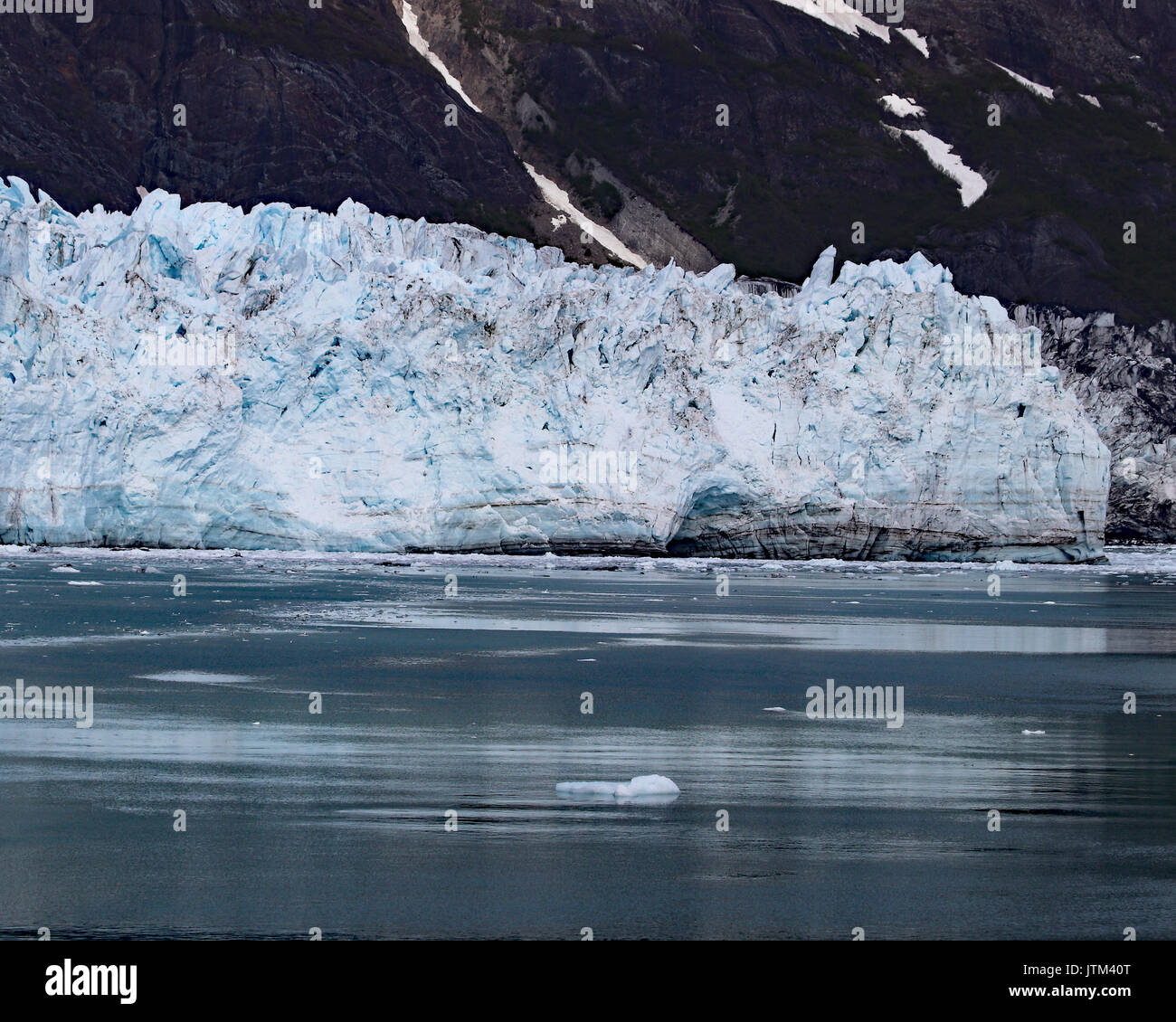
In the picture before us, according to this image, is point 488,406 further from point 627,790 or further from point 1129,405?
point 1129,405

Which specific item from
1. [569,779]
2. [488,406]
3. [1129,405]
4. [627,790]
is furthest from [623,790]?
[1129,405]

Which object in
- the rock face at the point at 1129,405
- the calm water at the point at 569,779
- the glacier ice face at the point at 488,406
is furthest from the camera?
the rock face at the point at 1129,405

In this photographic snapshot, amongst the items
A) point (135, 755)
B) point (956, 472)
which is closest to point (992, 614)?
point (956, 472)

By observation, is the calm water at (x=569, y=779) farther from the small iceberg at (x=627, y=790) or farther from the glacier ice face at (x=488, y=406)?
the glacier ice face at (x=488, y=406)

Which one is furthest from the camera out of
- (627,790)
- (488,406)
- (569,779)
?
(488,406)

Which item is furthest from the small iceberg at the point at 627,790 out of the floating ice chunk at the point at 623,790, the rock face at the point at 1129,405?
the rock face at the point at 1129,405

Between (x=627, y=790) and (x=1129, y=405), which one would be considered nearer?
(x=627, y=790)

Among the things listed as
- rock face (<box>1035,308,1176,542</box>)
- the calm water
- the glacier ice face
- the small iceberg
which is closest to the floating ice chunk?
the small iceberg
